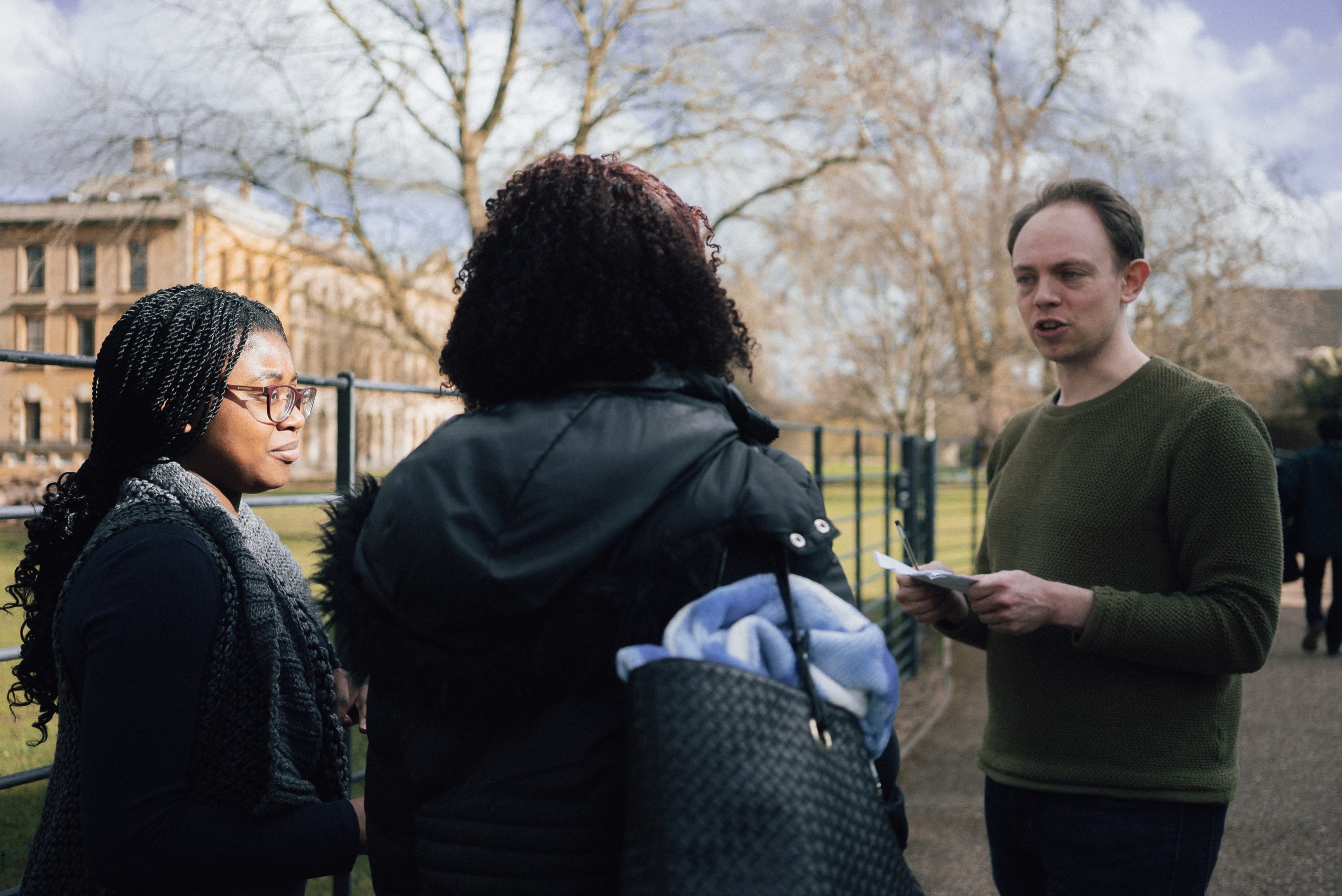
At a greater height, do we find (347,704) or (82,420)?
(82,420)

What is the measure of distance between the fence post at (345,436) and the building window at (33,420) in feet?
4.96

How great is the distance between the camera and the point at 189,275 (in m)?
10.9

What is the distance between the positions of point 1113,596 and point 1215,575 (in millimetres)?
181

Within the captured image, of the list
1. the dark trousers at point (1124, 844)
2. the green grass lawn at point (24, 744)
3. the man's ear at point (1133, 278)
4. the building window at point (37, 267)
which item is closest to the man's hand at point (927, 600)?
the green grass lawn at point (24, 744)

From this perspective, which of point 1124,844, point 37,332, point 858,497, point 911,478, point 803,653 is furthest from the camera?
point 37,332

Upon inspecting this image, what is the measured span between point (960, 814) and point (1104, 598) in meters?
3.16

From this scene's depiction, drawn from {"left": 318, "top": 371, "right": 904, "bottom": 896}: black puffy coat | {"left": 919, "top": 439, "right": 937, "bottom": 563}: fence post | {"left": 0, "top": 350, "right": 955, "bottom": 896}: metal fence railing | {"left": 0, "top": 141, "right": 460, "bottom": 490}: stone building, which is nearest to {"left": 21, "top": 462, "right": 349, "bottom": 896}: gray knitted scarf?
{"left": 318, "top": 371, "right": 904, "bottom": 896}: black puffy coat

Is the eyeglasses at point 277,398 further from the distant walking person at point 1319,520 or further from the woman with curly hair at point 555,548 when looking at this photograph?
the distant walking person at point 1319,520

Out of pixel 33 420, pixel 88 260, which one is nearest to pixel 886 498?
pixel 33 420

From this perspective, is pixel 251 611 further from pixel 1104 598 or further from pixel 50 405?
pixel 50 405

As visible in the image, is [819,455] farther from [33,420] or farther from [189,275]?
[189,275]

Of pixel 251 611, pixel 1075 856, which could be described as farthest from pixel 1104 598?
pixel 251 611

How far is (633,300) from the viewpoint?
133cm

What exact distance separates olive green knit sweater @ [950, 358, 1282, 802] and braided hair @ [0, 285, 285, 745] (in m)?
1.57
